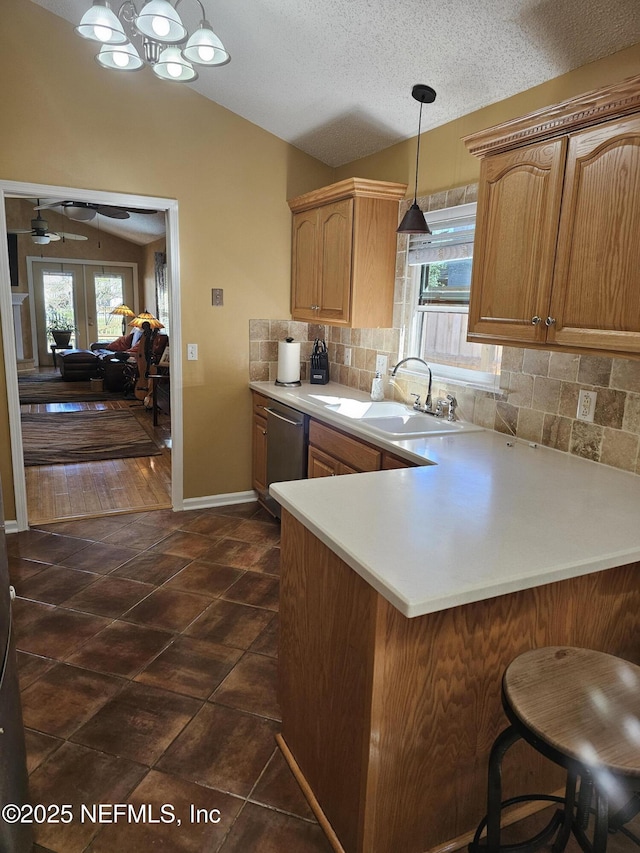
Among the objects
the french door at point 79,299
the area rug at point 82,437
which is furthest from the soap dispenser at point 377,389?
the french door at point 79,299

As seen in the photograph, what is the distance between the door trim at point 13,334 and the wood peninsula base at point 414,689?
8.28 feet

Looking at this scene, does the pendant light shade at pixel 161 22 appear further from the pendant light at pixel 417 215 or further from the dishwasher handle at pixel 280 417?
the dishwasher handle at pixel 280 417

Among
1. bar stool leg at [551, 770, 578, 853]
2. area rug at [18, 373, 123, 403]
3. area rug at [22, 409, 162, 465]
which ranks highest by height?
bar stool leg at [551, 770, 578, 853]

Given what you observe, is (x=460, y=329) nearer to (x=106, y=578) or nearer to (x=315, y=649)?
(x=315, y=649)

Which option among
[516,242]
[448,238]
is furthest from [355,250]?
[516,242]

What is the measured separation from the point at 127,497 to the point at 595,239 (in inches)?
145

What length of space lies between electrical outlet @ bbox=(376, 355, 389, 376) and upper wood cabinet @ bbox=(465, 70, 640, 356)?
136 cm

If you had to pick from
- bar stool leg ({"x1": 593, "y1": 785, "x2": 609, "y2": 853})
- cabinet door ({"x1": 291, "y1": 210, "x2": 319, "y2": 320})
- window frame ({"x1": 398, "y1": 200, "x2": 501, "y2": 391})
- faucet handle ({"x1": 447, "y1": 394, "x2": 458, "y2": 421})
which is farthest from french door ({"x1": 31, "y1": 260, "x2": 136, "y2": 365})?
bar stool leg ({"x1": 593, "y1": 785, "x2": 609, "y2": 853})

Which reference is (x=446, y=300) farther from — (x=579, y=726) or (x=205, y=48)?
(x=579, y=726)

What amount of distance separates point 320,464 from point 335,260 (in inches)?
51.2

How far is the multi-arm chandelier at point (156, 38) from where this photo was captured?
2.24 m

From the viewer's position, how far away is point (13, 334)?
11.7 ft

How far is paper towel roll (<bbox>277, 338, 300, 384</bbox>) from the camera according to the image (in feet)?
12.9

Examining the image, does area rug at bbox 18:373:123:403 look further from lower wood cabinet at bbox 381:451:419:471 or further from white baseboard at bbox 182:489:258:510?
lower wood cabinet at bbox 381:451:419:471
